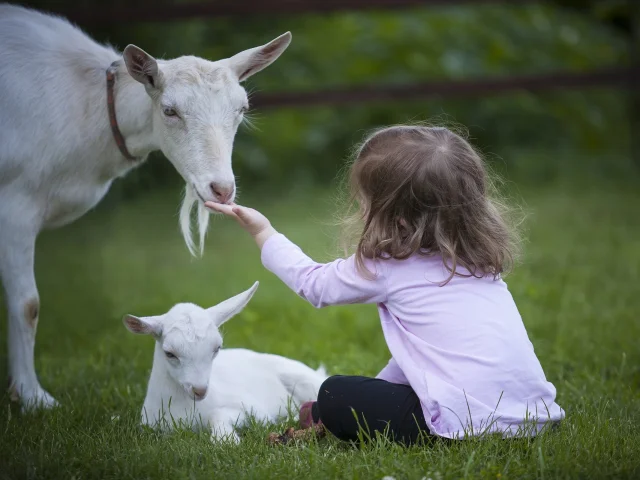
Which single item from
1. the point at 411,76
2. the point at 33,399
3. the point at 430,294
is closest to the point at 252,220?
the point at 430,294

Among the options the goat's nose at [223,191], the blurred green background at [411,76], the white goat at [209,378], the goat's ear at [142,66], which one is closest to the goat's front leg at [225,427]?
the white goat at [209,378]

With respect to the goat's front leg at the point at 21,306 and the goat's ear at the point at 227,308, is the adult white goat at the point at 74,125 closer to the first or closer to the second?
the goat's front leg at the point at 21,306

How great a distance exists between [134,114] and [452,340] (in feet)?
5.16

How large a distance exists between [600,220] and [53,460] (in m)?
5.43

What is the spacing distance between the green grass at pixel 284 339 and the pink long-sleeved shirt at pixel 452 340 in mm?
87

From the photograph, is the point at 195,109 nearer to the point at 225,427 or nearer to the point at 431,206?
the point at 431,206

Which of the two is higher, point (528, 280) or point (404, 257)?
point (404, 257)

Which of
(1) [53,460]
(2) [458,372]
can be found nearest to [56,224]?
(1) [53,460]

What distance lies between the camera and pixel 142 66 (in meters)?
A: 3.13

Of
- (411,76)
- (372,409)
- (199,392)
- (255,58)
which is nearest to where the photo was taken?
(372,409)

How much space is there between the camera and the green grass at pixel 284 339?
249 centimetres

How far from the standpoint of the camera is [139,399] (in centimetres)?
336

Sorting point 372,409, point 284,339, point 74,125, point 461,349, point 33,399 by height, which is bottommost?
point 284,339

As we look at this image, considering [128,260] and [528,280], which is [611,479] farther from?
[128,260]
